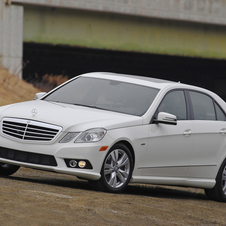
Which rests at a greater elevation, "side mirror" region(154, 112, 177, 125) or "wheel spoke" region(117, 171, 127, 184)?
"side mirror" region(154, 112, 177, 125)

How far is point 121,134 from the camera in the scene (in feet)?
27.1

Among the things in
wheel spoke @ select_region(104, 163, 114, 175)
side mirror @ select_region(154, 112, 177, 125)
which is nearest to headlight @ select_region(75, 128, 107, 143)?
wheel spoke @ select_region(104, 163, 114, 175)

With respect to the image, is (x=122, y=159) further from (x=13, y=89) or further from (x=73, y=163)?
(x=13, y=89)

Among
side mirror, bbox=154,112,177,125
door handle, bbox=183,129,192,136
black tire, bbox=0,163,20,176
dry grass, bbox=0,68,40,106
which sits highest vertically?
side mirror, bbox=154,112,177,125

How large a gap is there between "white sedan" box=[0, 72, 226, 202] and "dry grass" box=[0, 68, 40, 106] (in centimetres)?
1208

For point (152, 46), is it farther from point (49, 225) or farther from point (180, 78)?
point (49, 225)

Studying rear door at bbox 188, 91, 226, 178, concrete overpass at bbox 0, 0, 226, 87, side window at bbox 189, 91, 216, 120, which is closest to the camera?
rear door at bbox 188, 91, 226, 178

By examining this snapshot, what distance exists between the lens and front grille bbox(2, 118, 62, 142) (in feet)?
26.7

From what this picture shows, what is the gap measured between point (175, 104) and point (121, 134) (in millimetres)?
1530

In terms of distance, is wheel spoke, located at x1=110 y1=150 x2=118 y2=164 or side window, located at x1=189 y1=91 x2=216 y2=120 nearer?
wheel spoke, located at x1=110 y1=150 x2=118 y2=164

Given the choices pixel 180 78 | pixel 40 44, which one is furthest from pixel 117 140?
pixel 180 78

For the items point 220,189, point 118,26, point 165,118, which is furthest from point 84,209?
point 118,26

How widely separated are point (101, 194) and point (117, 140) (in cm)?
73

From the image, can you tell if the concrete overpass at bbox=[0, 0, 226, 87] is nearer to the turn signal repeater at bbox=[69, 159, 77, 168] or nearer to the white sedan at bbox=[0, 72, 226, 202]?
the white sedan at bbox=[0, 72, 226, 202]
